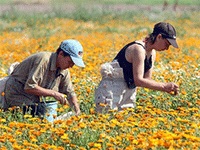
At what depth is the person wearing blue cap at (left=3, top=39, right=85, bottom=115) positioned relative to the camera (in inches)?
250

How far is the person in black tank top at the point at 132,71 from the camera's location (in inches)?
259

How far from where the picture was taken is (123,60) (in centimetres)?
689

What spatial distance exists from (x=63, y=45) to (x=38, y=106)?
0.64 m

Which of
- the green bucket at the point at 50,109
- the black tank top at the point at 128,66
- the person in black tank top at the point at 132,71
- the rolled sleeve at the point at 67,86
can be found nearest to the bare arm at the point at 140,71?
the person in black tank top at the point at 132,71

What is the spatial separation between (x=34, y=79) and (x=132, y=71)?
1017 millimetres

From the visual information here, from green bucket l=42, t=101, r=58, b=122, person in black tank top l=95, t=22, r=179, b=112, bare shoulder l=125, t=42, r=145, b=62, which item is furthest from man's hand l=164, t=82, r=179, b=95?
green bucket l=42, t=101, r=58, b=122

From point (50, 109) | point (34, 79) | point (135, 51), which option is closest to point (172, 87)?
point (135, 51)

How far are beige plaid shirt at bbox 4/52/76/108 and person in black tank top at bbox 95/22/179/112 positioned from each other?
0.41 metres

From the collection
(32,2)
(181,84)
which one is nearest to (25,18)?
(181,84)

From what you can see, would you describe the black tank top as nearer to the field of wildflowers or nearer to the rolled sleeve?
the field of wildflowers

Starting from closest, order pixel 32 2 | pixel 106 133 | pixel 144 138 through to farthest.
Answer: pixel 144 138 → pixel 106 133 → pixel 32 2

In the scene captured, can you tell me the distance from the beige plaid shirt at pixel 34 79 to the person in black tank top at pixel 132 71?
0.41 m

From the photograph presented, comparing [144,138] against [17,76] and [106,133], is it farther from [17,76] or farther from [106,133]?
[17,76]

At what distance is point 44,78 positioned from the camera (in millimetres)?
6605
